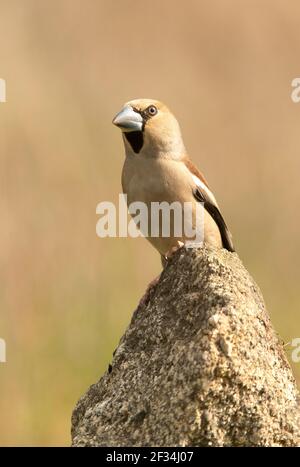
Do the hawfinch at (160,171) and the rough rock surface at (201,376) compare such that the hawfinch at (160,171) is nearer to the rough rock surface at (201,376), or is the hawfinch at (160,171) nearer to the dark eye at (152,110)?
the dark eye at (152,110)

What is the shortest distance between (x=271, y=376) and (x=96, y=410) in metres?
0.66

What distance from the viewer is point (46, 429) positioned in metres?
7.17

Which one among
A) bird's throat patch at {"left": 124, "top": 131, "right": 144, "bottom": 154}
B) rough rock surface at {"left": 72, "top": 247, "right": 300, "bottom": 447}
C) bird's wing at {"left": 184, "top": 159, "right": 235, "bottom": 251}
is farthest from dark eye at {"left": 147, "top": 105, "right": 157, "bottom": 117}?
rough rock surface at {"left": 72, "top": 247, "right": 300, "bottom": 447}

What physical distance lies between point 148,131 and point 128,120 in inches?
6.9

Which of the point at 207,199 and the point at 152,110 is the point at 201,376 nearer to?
the point at 207,199

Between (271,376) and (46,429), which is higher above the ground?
(271,376)

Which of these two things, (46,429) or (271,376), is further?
(46,429)

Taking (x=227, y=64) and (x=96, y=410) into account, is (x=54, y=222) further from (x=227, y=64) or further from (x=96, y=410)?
(x=96, y=410)

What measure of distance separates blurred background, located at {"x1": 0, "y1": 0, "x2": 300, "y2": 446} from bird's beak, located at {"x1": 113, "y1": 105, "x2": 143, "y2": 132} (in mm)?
1896

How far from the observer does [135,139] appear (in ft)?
19.3

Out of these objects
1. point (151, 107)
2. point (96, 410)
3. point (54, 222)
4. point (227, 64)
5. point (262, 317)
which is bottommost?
point (96, 410)
